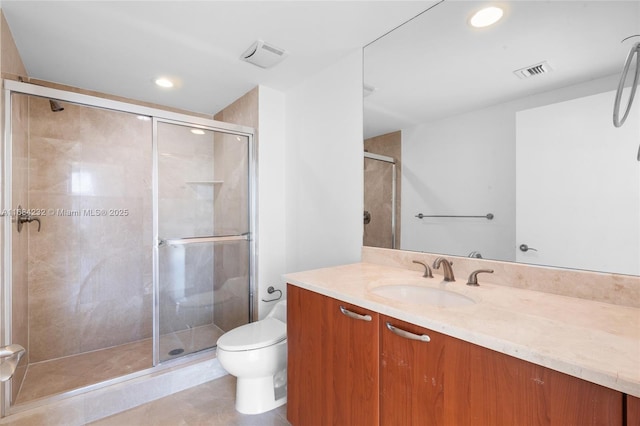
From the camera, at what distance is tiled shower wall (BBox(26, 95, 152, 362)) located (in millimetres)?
2160

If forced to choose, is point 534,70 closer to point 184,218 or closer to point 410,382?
point 410,382

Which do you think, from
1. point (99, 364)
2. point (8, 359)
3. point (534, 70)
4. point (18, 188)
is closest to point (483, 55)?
point (534, 70)

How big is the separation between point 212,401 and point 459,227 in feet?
6.07

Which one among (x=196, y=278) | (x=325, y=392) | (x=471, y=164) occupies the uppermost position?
(x=471, y=164)

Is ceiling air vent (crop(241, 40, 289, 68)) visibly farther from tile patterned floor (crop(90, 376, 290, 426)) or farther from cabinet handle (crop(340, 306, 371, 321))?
tile patterned floor (crop(90, 376, 290, 426))

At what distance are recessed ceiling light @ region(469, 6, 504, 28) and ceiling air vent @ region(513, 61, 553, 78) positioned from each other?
274mm

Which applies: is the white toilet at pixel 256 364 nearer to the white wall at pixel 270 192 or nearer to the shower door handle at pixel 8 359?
the white wall at pixel 270 192

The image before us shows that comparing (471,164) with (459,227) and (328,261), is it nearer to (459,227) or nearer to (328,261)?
(459,227)

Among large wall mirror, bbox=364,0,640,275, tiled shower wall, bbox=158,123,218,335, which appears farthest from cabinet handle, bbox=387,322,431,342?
tiled shower wall, bbox=158,123,218,335

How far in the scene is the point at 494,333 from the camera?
739 millimetres

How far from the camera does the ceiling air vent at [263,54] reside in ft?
5.94

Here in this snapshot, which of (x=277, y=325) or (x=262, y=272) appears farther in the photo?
(x=262, y=272)

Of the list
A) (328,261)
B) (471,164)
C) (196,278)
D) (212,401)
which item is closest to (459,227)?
(471,164)

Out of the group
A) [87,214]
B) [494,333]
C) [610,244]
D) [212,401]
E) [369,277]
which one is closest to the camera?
[494,333]
